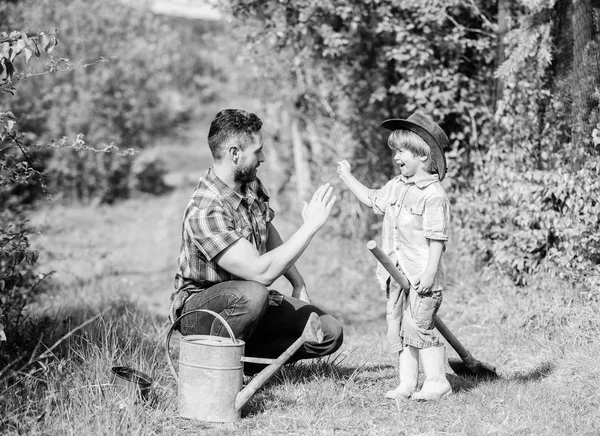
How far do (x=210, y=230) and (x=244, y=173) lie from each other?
0.41m

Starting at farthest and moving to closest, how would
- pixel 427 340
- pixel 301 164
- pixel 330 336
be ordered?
pixel 301 164, pixel 330 336, pixel 427 340

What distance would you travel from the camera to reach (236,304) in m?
3.64

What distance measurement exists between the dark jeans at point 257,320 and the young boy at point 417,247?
0.37 meters

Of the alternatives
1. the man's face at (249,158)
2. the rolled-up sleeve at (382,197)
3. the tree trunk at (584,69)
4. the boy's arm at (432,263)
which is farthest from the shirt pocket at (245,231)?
the tree trunk at (584,69)

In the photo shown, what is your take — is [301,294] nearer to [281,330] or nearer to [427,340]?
[281,330]

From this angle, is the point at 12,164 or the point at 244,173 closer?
the point at 244,173

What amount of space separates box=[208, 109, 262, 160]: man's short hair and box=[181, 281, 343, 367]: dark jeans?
71 centimetres

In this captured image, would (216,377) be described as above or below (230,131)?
below

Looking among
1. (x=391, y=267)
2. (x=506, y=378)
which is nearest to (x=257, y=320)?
(x=391, y=267)

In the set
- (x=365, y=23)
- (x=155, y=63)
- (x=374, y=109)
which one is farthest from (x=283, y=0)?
(x=155, y=63)

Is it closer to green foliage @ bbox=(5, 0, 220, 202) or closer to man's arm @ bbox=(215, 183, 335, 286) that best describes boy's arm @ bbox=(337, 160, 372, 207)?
man's arm @ bbox=(215, 183, 335, 286)

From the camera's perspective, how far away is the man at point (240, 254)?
3.59 meters

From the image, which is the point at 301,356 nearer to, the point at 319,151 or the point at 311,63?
the point at 311,63

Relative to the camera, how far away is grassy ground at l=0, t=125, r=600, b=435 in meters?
3.39
